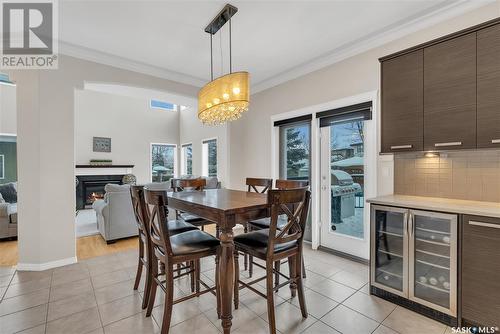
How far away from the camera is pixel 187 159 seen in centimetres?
876

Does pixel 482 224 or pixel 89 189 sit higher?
pixel 482 224

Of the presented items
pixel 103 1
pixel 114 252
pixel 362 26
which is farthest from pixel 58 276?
pixel 362 26

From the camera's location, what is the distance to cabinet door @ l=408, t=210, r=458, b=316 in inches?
72.3

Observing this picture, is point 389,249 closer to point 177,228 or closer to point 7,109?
point 177,228

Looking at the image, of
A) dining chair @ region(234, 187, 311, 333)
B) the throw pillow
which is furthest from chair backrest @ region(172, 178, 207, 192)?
the throw pillow

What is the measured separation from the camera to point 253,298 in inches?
89.3

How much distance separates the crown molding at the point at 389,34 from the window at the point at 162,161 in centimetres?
622

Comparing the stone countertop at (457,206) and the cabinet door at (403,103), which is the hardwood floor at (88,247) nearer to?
the stone countertop at (457,206)

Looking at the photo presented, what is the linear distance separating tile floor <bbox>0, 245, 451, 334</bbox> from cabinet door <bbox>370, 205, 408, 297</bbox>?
19cm

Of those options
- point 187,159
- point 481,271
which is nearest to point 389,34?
point 481,271

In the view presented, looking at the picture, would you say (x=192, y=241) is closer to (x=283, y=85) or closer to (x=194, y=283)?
(x=194, y=283)

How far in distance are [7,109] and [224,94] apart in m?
7.12

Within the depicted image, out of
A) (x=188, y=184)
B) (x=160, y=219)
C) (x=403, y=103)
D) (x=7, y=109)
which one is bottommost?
(x=160, y=219)

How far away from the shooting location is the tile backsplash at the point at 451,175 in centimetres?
210
